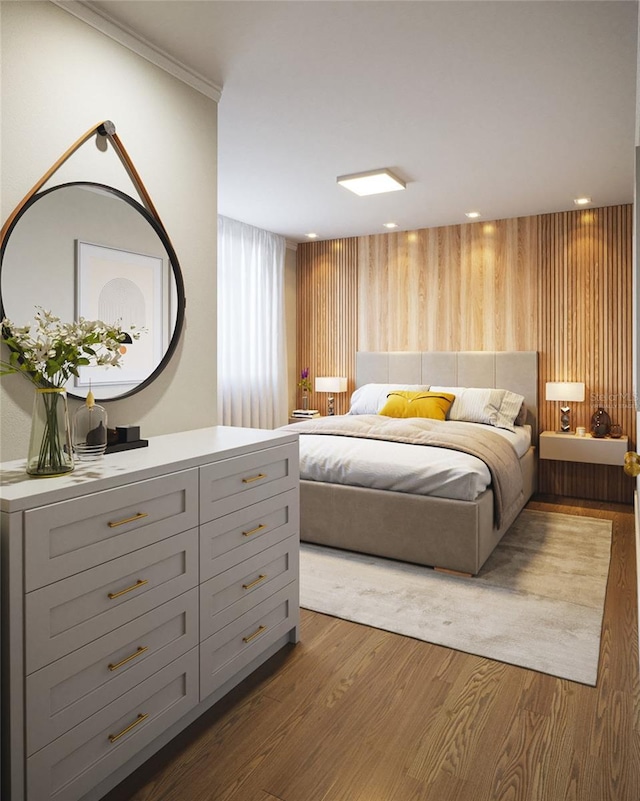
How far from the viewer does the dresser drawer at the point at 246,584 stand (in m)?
1.88

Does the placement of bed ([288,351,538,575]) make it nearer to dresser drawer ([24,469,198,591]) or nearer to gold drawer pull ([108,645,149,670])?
dresser drawer ([24,469,198,591])

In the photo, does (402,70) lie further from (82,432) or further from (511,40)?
(82,432)

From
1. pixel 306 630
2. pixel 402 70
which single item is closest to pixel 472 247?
pixel 402 70

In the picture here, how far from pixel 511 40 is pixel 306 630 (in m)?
2.67

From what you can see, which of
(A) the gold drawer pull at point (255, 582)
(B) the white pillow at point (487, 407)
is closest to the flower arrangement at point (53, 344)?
(A) the gold drawer pull at point (255, 582)

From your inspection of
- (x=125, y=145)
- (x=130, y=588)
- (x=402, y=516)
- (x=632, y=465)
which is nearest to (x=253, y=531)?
(x=130, y=588)

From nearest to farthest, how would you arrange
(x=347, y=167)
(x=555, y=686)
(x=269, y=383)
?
(x=555, y=686) → (x=347, y=167) → (x=269, y=383)

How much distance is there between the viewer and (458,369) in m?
5.37

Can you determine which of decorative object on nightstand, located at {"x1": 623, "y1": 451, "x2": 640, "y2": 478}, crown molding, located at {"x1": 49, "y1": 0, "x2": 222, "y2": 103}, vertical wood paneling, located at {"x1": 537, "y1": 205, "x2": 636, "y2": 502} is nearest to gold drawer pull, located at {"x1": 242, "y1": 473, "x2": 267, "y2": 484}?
decorative object on nightstand, located at {"x1": 623, "y1": 451, "x2": 640, "y2": 478}

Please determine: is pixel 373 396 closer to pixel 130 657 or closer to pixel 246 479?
pixel 246 479

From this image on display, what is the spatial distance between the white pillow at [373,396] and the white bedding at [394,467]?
1.51 metres

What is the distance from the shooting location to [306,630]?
2510 mm

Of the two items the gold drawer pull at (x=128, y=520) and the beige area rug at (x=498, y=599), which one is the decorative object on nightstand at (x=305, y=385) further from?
the gold drawer pull at (x=128, y=520)

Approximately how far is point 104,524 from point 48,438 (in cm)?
30
